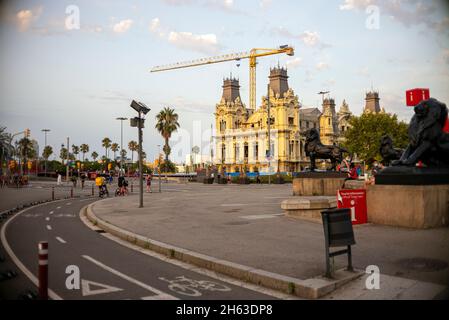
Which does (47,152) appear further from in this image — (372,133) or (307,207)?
(307,207)

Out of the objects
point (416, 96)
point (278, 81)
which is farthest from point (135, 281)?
point (278, 81)

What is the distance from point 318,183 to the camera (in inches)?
835

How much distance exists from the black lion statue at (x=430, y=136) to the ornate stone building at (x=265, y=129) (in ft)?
264

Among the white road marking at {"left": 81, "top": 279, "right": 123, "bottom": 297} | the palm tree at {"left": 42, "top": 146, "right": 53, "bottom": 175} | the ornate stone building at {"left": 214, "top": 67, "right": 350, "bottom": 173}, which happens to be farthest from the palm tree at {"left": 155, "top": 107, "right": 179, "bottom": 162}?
the palm tree at {"left": 42, "top": 146, "right": 53, "bottom": 175}

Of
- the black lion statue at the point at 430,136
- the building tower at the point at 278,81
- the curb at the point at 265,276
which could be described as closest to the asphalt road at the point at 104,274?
the curb at the point at 265,276

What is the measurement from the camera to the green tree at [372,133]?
75562 mm

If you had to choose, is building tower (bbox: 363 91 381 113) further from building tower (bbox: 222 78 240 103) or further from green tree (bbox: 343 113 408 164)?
green tree (bbox: 343 113 408 164)

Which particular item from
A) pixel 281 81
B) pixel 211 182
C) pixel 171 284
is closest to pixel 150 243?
pixel 171 284

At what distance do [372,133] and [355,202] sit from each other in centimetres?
6887

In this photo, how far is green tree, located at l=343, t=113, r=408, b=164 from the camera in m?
75.6

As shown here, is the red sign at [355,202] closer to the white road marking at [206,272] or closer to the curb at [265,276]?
the curb at [265,276]
